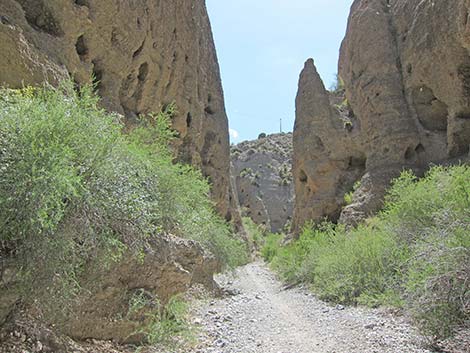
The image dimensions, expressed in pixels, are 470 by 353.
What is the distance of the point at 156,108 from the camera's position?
1195cm

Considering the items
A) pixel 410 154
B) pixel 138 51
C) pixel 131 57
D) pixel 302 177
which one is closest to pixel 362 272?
pixel 410 154

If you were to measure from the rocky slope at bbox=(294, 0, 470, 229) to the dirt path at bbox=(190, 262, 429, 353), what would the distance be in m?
7.02

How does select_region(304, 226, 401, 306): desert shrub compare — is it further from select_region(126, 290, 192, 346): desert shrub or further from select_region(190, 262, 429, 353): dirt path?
select_region(126, 290, 192, 346): desert shrub

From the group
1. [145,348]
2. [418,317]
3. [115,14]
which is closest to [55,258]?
[145,348]

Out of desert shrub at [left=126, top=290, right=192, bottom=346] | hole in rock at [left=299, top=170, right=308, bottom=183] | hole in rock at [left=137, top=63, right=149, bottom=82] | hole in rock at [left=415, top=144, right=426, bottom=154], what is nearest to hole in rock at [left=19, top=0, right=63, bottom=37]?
hole in rock at [left=137, top=63, right=149, bottom=82]

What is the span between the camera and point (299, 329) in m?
6.58

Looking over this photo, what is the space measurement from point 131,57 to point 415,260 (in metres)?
8.74

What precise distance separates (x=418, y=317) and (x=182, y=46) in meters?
12.5

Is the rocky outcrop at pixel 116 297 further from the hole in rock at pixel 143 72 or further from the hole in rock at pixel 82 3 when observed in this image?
the hole in rock at pixel 143 72

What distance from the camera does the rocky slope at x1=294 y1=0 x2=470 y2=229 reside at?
40.2 ft

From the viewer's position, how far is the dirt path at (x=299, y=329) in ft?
17.0

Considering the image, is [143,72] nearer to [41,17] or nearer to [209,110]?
[41,17]

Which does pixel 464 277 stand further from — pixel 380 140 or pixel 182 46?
pixel 182 46

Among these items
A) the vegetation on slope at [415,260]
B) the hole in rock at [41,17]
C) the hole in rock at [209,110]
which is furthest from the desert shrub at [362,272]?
the hole in rock at [209,110]
